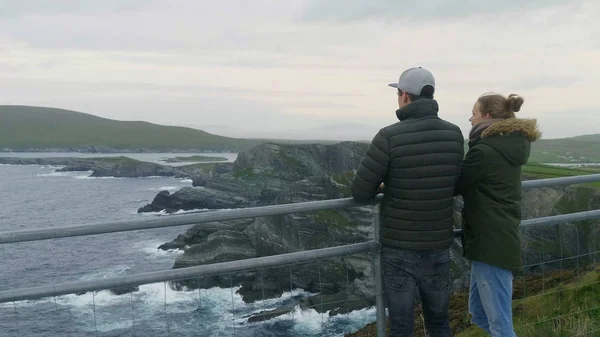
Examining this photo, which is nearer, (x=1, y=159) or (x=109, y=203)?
(x=109, y=203)

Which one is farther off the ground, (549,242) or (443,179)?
(443,179)

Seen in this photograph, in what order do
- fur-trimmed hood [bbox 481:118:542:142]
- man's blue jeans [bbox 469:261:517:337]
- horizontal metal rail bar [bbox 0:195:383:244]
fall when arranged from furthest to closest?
man's blue jeans [bbox 469:261:517:337], fur-trimmed hood [bbox 481:118:542:142], horizontal metal rail bar [bbox 0:195:383:244]

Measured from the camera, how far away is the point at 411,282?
3590 mm

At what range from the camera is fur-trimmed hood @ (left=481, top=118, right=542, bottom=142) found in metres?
3.46

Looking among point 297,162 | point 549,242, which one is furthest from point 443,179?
point 297,162

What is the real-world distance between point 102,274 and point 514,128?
34.4 m

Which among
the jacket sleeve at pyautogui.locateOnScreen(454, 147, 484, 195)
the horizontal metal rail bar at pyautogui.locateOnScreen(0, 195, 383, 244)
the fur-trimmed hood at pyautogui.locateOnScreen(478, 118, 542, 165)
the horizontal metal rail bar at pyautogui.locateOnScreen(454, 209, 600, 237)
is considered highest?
the fur-trimmed hood at pyautogui.locateOnScreen(478, 118, 542, 165)

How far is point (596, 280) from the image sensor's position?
6340mm

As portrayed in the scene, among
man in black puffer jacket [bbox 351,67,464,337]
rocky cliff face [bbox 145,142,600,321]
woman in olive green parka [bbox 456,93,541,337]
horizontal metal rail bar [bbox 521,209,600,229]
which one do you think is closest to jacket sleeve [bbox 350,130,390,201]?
man in black puffer jacket [bbox 351,67,464,337]

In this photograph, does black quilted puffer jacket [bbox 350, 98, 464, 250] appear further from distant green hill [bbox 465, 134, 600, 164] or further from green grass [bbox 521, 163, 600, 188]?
distant green hill [bbox 465, 134, 600, 164]

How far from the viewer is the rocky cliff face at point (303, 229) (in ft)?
16.8

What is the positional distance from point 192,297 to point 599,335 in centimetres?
363

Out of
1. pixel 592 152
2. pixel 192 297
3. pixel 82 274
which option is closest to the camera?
pixel 192 297

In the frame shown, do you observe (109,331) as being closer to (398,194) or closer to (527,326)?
(398,194)
